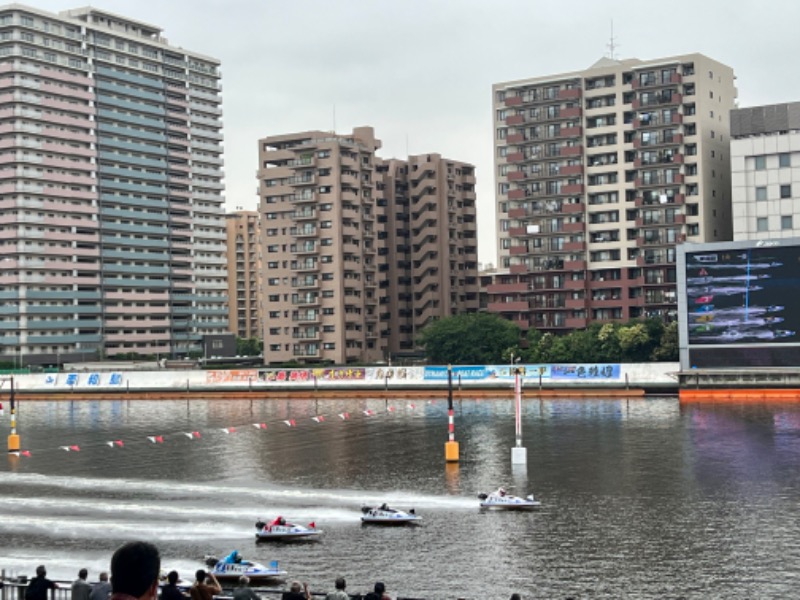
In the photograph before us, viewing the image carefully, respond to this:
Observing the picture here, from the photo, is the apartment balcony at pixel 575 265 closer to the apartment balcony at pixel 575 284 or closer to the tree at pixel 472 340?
the apartment balcony at pixel 575 284

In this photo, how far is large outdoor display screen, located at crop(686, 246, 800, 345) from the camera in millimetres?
112875

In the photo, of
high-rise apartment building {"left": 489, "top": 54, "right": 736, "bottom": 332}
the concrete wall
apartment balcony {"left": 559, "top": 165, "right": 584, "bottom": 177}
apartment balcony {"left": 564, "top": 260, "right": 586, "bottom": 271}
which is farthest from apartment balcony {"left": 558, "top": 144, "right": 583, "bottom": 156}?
the concrete wall

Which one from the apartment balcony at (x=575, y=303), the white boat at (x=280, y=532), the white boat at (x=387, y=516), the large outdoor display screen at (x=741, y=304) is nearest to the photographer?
the white boat at (x=280, y=532)

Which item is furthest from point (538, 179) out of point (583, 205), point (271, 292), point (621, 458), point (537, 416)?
point (621, 458)

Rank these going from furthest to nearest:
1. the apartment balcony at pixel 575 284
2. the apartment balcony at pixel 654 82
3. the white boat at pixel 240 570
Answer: the apartment balcony at pixel 575 284 < the apartment balcony at pixel 654 82 < the white boat at pixel 240 570

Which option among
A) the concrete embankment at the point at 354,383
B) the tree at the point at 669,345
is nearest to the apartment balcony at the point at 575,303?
the tree at the point at 669,345

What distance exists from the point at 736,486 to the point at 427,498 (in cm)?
1997

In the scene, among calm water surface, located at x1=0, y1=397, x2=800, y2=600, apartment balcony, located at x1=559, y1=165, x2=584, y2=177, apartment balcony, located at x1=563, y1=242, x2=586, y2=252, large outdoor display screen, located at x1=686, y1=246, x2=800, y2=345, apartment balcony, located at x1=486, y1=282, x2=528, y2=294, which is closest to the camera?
calm water surface, located at x1=0, y1=397, x2=800, y2=600

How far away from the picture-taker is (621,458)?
73750 mm

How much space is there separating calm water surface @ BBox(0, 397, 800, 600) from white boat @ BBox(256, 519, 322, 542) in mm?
917

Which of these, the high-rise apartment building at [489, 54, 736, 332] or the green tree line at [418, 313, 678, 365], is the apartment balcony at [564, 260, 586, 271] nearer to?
the high-rise apartment building at [489, 54, 736, 332]

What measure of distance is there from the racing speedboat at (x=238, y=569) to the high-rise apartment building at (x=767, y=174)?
11875 centimetres

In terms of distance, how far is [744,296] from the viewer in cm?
11519

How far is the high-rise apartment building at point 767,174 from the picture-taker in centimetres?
14062
